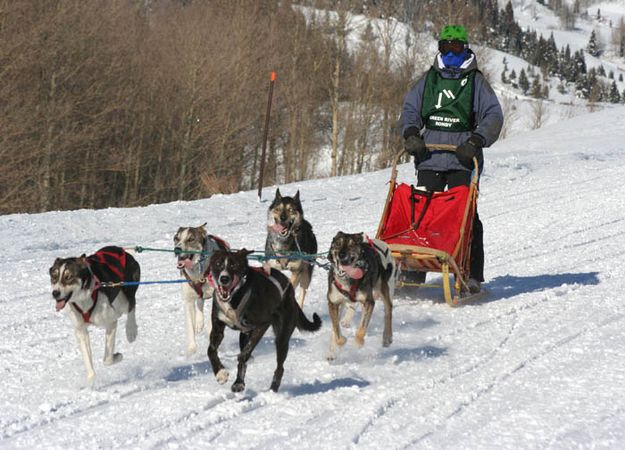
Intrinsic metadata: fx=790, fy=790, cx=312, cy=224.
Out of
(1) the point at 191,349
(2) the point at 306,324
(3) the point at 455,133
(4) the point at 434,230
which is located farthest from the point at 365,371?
(3) the point at 455,133

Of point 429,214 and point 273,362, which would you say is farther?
point 429,214

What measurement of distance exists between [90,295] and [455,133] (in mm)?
3475

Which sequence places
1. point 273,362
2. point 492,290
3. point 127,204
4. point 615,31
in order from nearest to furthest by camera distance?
point 273,362 < point 492,290 < point 127,204 < point 615,31

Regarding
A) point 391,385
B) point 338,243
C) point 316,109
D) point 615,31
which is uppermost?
point 615,31

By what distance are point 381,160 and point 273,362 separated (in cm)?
2551

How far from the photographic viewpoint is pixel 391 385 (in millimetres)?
4629

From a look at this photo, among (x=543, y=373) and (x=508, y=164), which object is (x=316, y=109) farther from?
(x=543, y=373)

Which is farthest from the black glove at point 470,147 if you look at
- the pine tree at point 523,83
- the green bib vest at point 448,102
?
the pine tree at point 523,83

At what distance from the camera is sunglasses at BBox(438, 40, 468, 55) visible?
6.55 m

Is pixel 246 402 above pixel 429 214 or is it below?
below

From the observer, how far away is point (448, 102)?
6691 millimetres

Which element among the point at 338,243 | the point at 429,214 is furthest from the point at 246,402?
the point at 429,214

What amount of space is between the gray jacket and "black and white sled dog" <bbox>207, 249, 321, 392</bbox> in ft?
8.44

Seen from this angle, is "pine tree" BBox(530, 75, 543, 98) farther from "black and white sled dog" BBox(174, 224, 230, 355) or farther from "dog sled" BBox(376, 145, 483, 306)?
"black and white sled dog" BBox(174, 224, 230, 355)
